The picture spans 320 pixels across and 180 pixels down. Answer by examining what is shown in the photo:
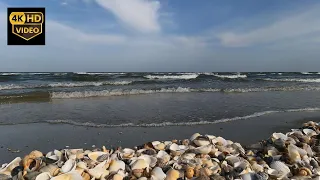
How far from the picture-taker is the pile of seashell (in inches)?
110

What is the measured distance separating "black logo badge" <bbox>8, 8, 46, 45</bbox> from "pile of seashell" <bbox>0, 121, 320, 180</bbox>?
5.24 meters

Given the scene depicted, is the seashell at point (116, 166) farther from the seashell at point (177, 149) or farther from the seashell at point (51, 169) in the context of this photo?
the seashell at point (177, 149)

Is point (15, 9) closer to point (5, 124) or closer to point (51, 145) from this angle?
point (5, 124)

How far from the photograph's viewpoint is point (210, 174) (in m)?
2.92

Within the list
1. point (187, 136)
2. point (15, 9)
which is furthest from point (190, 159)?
point (15, 9)

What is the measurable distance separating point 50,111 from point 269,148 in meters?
6.37

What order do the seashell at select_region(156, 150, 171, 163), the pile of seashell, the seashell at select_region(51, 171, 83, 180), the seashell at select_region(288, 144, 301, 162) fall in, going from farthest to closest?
the seashell at select_region(288, 144, 301, 162)
the seashell at select_region(156, 150, 171, 163)
the pile of seashell
the seashell at select_region(51, 171, 83, 180)

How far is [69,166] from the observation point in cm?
279

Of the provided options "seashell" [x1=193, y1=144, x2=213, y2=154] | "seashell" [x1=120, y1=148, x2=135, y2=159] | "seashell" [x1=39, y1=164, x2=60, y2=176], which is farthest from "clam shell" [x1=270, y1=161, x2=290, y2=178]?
"seashell" [x1=39, y1=164, x2=60, y2=176]

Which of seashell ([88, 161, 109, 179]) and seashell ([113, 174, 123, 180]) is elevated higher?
seashell ([88, 161, 109, 179])

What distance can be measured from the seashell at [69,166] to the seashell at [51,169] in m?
0.05

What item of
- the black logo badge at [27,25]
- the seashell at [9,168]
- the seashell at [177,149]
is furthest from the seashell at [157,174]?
the black logo badge at [27,25]

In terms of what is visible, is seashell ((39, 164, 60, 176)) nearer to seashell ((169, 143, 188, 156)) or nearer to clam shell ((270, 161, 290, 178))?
seashell ((169, 143, 188, 156))

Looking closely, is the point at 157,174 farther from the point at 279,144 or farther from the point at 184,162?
the point at 279,144
